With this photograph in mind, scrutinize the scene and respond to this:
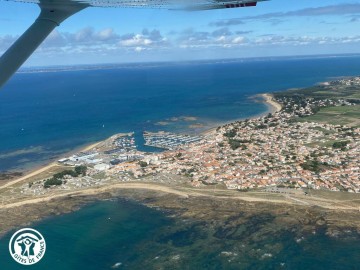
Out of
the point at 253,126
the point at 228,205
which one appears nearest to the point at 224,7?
the point at 228,205

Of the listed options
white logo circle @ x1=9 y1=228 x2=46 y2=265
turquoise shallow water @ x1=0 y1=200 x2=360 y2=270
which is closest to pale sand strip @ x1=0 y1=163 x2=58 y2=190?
turquoise shallow water @ x1=0 y1=200 x2=360 y2=270

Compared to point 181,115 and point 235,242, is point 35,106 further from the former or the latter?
point 235,242

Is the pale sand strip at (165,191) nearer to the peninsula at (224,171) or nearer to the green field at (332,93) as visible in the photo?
the peninsula at (224,171)

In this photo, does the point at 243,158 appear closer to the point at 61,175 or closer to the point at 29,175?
the point at 61,175

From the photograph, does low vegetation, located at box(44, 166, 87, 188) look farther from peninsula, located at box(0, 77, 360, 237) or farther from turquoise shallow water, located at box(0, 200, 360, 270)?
turquoise shallow water, located at box(0, 200, 360, 270)

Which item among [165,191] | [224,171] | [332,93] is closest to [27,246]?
[165,191]

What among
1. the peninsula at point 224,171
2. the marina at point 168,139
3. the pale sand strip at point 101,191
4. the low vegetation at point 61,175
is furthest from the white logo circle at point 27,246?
the marina at point 168,139
